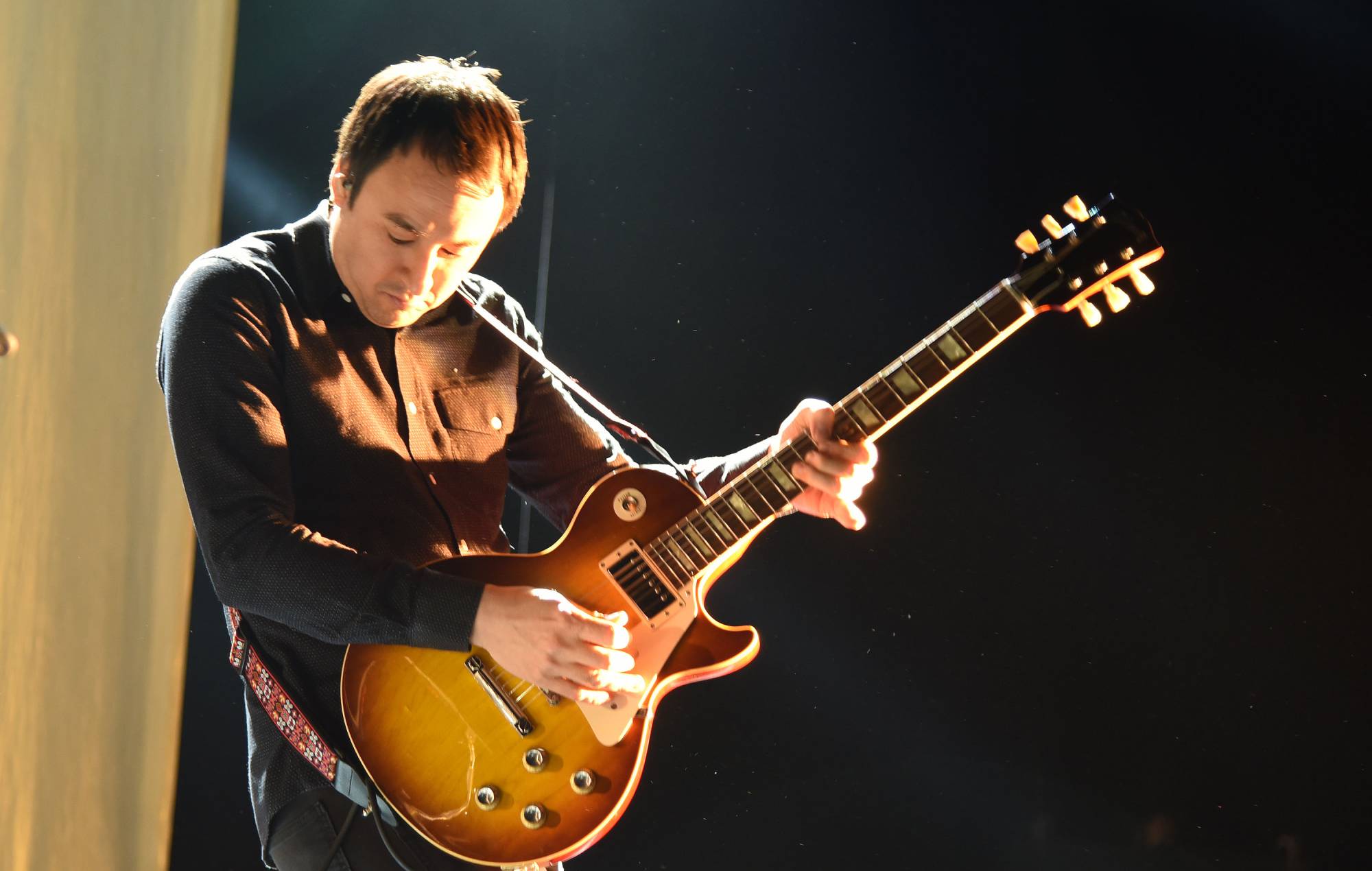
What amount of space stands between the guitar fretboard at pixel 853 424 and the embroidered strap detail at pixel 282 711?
1.66ft

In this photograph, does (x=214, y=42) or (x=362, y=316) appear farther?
(x=214, y=42)

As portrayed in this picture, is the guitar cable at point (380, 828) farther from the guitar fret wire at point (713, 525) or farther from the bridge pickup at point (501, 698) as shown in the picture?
the guitar fret wire at point (713, 525)

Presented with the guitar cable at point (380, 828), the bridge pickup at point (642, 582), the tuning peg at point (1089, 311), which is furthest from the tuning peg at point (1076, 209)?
the guitar cable at point (380, 828)

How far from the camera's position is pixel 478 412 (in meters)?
1.80

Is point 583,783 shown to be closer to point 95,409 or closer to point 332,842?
point 332,842

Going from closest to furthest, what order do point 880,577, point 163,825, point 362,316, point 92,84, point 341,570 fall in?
point 341,570 < point 362,316 < point 92,84 < point 880,577 < point 163,825

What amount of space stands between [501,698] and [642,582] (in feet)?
0.81

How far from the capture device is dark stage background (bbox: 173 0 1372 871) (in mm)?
2223

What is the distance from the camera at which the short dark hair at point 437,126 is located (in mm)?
1600

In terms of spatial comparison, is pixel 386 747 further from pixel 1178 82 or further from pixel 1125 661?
pixel 1178 82

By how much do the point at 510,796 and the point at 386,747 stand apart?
6.8 inches

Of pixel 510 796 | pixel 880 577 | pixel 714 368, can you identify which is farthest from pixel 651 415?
pixel 510 796

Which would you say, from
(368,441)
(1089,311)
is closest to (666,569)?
(368,441)

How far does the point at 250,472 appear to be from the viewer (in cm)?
147
